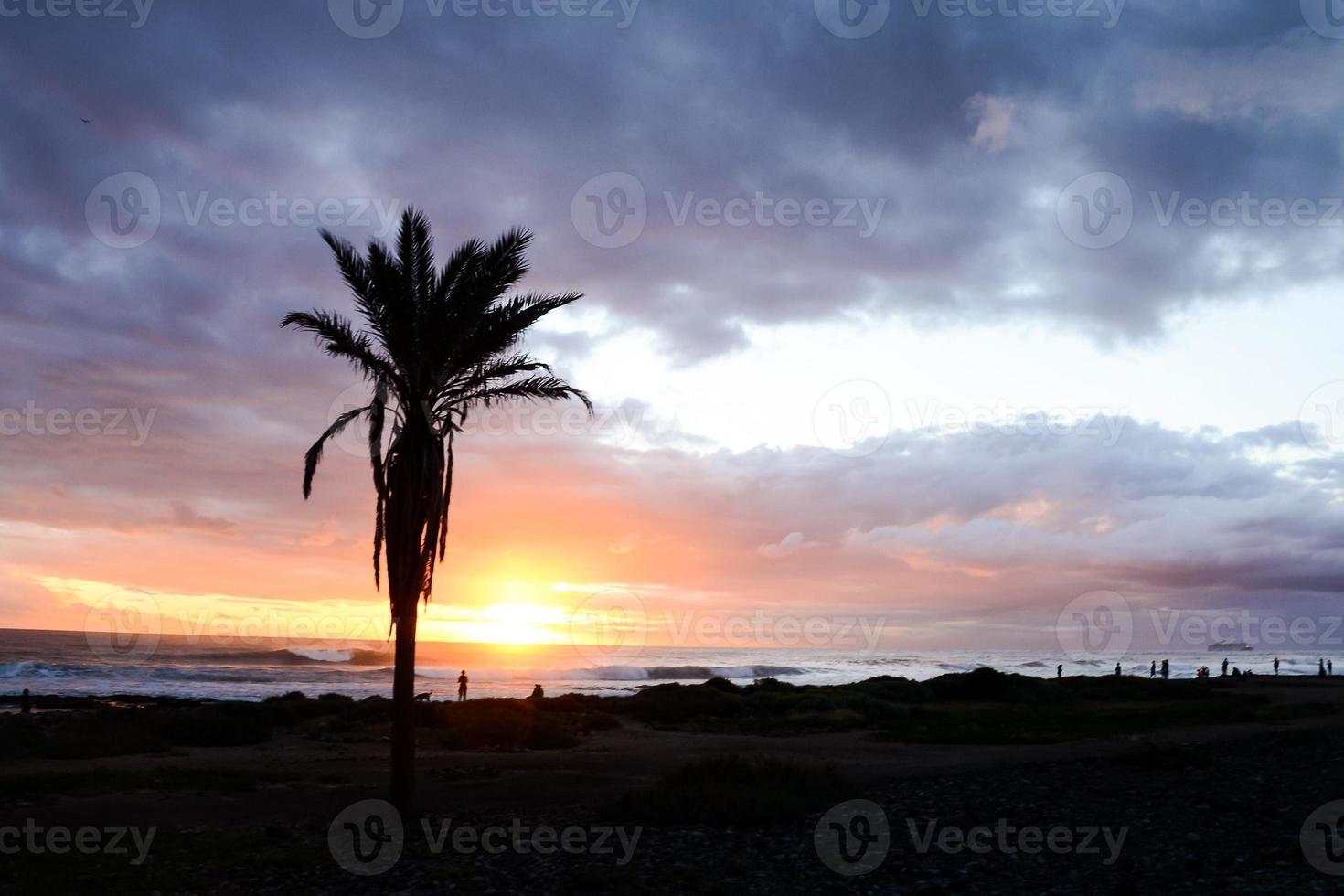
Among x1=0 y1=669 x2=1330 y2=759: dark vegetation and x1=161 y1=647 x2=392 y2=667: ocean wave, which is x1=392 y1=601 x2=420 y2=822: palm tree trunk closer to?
x1=0 y1=669 x2=1330 y2=759: dark vegetation

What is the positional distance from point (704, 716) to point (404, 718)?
32170 millimetres

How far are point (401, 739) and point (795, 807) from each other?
665 centimetres

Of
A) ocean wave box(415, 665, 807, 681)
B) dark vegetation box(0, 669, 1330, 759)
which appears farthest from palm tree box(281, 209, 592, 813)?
ocean wave box(415, 665, 807, 681)

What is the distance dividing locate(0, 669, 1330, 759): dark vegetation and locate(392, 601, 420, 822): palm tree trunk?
1668cm

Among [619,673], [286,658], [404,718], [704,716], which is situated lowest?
[619,673]

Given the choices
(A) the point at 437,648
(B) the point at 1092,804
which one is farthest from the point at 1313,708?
(A) the point at 437,648

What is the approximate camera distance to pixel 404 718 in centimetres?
1534

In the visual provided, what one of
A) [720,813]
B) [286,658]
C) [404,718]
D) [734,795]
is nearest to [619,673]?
[286,658]

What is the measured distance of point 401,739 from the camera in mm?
15461

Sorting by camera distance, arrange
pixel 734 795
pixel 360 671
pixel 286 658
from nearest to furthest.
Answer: pixel 734 795
pixel 360 671
pixel 286 658

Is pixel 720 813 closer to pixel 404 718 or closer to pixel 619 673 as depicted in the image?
pixel 404 718

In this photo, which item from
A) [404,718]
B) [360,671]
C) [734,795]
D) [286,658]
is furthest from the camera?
[286,658]

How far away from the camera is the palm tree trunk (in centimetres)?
1512

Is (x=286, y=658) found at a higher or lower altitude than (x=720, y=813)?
lower
